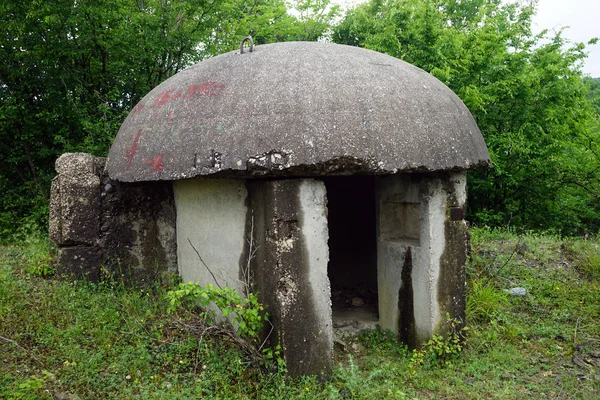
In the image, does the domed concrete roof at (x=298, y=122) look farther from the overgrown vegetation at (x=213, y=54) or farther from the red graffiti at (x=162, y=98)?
the overgrown vegetation at (x=213, y=54)

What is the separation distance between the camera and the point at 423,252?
13.4 feet

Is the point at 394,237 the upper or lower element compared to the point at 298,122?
lower

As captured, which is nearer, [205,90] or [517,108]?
[205,90]

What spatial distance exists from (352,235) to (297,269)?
108 inches

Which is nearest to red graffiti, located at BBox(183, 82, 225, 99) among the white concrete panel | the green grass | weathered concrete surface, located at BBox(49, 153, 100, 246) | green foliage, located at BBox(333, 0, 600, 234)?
weathered concrete surface, located at BBox(49, 153, 100, 246)

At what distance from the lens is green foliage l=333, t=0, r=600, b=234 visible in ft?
30.2

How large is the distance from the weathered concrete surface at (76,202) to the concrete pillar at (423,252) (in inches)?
111

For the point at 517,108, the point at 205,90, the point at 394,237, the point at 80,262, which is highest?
the point at 517,108

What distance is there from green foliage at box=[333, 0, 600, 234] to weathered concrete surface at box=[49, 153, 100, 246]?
6.30 m

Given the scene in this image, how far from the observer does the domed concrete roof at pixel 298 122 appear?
3363 millimetres

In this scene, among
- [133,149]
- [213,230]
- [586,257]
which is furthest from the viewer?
[586,257]

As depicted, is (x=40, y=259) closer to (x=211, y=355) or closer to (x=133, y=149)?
(x=133, y=149)

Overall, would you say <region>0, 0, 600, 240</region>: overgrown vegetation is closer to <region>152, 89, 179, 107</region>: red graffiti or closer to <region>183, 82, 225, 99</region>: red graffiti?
<region>152, 89, 179, 107</region>: red graffiti

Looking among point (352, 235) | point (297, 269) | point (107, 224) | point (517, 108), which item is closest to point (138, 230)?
point (107, 224)
